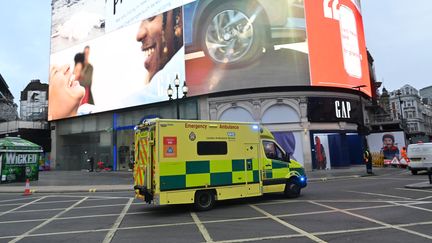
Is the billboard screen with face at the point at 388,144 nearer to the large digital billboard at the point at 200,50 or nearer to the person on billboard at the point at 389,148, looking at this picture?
the person on billboard at the point at 389,148

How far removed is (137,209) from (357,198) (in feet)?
25.6

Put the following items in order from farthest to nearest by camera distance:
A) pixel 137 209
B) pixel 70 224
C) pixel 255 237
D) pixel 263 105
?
pixel 263 105 < pixel 137 209 < pixel 70 224 < pixel 255 237

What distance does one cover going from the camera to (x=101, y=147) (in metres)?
47.4

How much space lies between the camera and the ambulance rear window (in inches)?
465

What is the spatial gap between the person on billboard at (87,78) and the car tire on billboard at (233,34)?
19.9 meters

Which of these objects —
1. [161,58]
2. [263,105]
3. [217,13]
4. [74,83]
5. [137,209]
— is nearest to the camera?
[137,209]

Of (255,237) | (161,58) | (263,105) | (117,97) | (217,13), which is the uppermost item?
(217,13)

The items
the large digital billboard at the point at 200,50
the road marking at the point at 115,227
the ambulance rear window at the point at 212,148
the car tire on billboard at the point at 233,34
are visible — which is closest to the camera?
the road marking at the point at 115,227

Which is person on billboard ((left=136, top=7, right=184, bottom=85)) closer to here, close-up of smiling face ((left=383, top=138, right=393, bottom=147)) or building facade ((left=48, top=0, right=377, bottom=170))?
building facade ((left=48, top=0, right=377, bottom=170))

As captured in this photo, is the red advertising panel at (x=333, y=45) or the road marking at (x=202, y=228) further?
the red advertising panel at (x=333, y=45)

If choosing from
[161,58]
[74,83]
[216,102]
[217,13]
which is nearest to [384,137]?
[216,102]

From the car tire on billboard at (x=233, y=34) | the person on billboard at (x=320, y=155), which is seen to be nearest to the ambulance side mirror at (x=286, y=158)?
the person on billboard at (x=320, y=155)

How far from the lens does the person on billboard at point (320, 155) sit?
3394cm

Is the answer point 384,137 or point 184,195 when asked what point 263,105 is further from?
point 184,195
